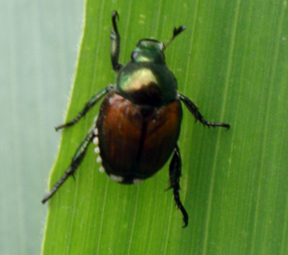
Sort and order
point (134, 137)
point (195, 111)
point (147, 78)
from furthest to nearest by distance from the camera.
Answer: point (195, 111)
point (147, 78)
point (134, 137)

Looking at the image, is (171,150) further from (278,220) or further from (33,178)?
(33,178)

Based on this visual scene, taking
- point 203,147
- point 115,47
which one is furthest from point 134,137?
point 115,47

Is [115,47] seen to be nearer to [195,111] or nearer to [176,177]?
[195,111]

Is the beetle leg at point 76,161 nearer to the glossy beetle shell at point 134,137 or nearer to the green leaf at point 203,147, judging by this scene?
the green leaf at point 203,147

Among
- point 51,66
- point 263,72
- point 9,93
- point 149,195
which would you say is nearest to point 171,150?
point 149,195

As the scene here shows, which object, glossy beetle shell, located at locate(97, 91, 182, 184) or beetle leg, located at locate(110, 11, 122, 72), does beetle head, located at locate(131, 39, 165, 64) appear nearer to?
beetle leg, located at locate(110, 11, 122, 72)

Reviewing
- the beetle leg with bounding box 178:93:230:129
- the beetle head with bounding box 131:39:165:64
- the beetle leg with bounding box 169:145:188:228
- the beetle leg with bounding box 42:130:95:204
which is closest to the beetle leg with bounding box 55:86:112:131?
the beetle leg with bounding box 42:130:95:204

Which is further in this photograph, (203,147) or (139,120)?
(203,147)
